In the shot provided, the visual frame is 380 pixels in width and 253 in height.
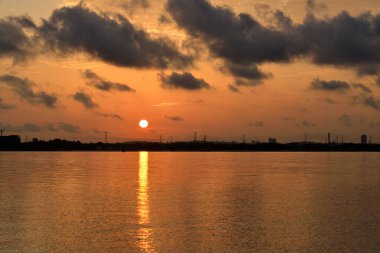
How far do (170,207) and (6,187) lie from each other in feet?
107

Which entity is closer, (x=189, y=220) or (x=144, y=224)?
(x=144, y=224)

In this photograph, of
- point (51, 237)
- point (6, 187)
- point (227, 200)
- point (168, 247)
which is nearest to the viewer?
point (168, 247)

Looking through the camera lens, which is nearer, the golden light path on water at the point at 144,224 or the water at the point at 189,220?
the golden light path on water at the point at 144,224

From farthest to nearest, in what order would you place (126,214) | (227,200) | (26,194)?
(26,194) < (227,200) < (126,214)

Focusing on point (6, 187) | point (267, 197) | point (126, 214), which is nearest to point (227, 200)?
point (267, 197)

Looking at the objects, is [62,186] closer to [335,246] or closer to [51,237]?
[51,237]

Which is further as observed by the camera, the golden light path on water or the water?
the water

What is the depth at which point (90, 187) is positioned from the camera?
7538 cm

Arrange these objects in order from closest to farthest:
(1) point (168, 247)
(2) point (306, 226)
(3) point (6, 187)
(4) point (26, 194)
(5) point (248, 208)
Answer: (1) point (168, 247)
(2) point (306, 226)
(5) point (248, 208)
(4) point (26, 194)
(3) point (6, 187)

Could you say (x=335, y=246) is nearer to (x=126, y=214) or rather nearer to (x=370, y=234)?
(x=370, y=234)

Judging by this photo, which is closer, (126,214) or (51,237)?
(51,237)

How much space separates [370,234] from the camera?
3841cm

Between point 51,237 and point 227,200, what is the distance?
84.4 ft

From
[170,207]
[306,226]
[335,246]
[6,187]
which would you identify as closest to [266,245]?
[335,246]
